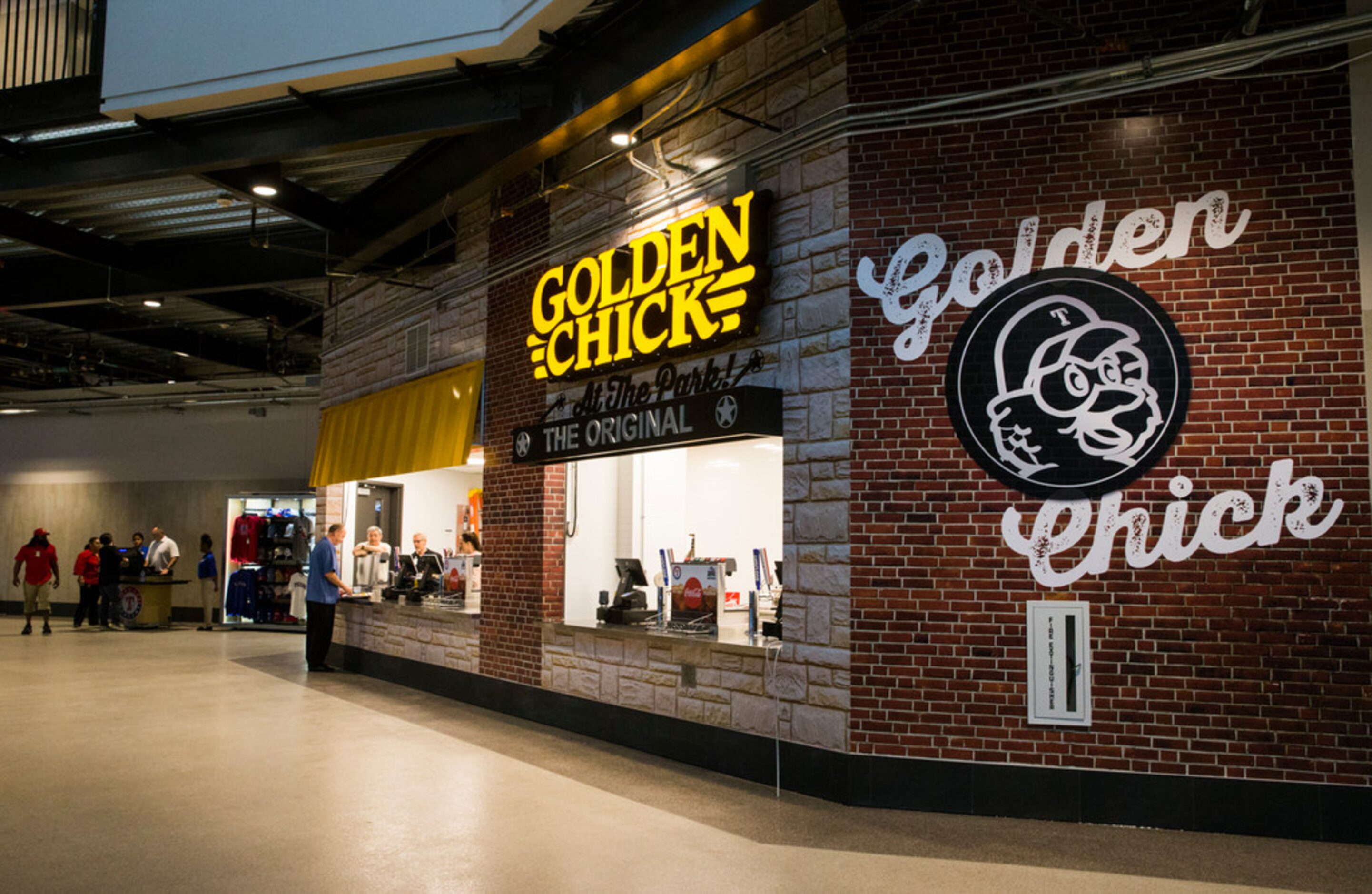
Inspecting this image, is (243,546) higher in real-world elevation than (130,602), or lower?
higher

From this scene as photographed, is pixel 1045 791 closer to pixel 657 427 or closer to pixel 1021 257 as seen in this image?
pixel 1021 257

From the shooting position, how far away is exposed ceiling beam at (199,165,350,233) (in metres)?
9.07

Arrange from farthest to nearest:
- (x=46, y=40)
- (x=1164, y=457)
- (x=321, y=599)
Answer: (x=321, y=599) → (x=46, y=40) → (x=1164, y=457)

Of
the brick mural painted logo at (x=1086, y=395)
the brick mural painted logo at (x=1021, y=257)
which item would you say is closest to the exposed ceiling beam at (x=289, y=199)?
the brick mural painted logo at (x=1021, y=257)

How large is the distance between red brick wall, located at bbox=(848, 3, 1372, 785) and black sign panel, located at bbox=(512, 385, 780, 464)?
26.0 inches

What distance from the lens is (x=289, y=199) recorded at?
10.0 metres

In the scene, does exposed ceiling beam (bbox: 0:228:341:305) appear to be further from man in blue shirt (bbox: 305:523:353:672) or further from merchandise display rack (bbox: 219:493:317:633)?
merchandise display rack (bbox: 219:493:317:633)

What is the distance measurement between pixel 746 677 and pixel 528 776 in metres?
1.67

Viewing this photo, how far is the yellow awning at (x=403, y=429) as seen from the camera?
395 inches

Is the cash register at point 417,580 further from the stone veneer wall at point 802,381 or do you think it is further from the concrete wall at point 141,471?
the concrete wall at point 141,471

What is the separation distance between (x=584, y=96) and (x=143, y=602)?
1531cm

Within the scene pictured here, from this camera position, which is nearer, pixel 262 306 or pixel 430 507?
pixel 430 507

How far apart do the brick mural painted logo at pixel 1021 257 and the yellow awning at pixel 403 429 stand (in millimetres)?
→ 5138

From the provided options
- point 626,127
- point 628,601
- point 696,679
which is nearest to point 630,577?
point 628,601
